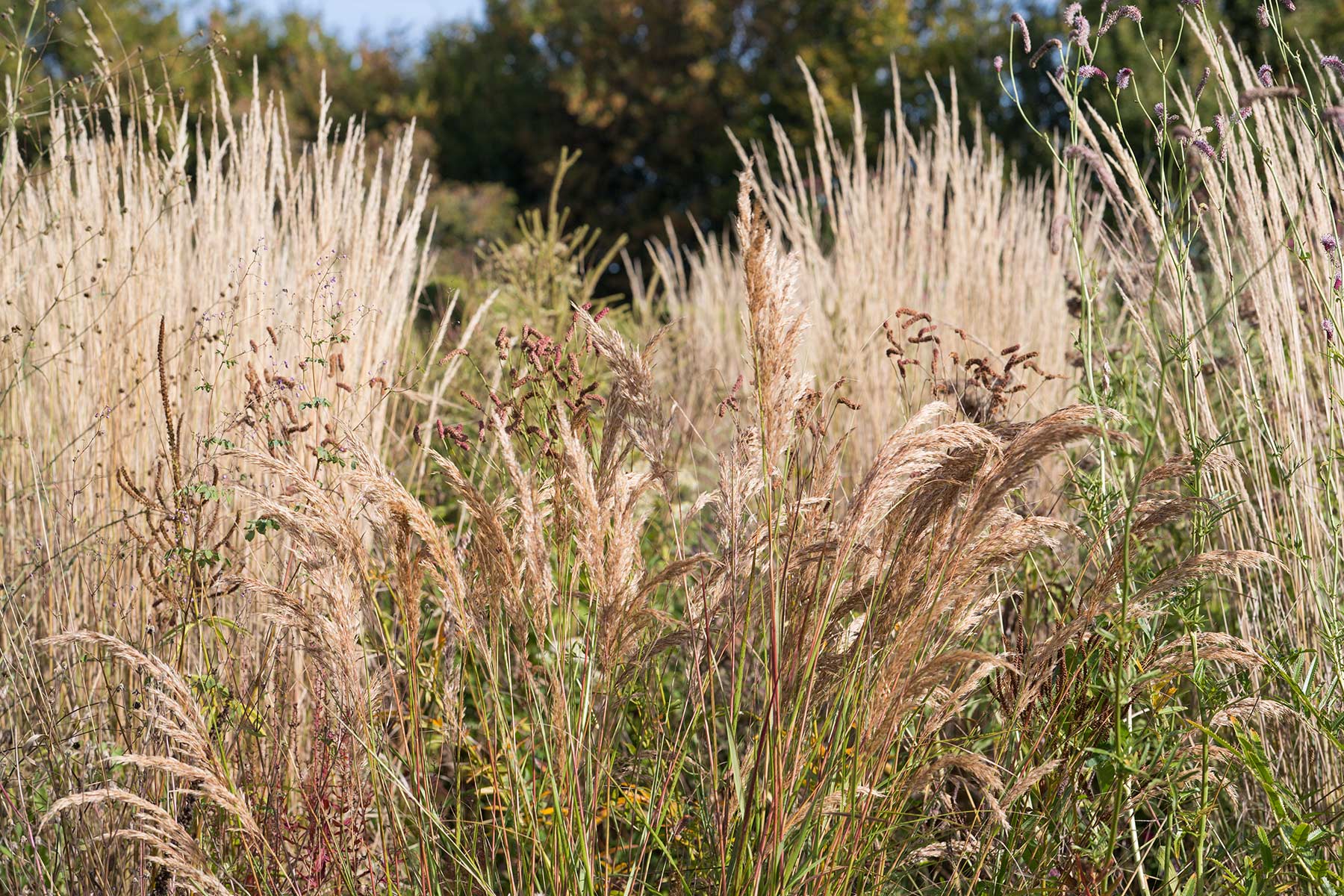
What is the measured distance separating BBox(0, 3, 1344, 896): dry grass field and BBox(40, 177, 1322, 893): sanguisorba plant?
0.4 inches

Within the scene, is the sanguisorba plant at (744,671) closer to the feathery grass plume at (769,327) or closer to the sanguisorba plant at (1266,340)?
the feathery grass plume at (769,327)

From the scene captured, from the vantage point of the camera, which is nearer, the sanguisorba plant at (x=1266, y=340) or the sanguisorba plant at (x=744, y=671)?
the sanguisorba plant at (x=744, y=671)

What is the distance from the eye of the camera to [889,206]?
3.91 m

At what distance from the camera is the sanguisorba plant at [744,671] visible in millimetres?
1478

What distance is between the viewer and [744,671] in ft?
5.60

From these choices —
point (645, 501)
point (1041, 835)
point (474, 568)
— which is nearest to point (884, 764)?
point (1041, 835)

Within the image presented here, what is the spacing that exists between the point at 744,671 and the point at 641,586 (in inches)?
9.4

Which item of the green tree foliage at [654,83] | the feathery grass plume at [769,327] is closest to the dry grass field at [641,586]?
the feathery grass plume at [769,327]

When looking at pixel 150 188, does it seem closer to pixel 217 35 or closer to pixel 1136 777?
pixel 217 35

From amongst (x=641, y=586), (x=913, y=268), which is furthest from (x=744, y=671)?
(x=913, y=268)

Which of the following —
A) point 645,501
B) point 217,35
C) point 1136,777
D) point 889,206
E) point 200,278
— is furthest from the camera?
point 889,206

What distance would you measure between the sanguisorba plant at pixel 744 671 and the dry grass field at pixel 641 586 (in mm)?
11

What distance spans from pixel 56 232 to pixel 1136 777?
2.69 m

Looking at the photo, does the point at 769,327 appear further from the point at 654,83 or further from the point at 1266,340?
the point at 654,83
